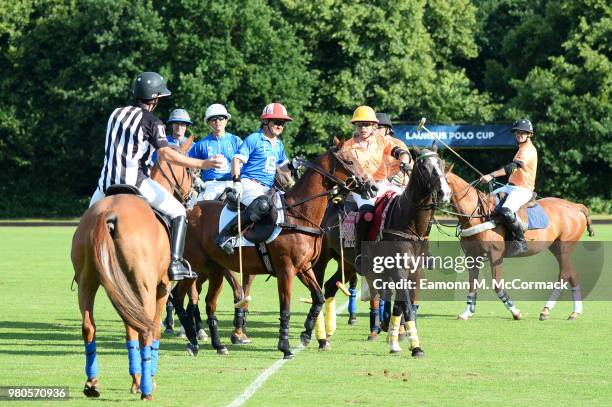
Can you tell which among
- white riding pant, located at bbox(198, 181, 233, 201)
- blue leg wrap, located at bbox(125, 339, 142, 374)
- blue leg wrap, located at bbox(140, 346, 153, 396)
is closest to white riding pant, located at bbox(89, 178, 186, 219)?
blue leg wrap, located at bbox(125, 339, 142, 374)

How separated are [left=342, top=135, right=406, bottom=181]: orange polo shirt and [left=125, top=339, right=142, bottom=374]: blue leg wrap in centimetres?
479

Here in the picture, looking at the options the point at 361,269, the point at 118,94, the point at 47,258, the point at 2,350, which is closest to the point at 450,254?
the point at 361,269

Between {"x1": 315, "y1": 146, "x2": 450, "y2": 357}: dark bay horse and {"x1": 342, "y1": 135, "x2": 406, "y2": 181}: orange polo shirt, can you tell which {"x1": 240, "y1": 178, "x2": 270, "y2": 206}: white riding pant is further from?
{"x1": 315, "y1": 146, "x2": 450, "y2": 357}: dark bay horse

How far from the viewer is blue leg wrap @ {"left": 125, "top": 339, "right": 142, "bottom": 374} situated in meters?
9.51

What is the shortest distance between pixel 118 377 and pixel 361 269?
3.98m

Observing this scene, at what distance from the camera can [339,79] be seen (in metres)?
50.0

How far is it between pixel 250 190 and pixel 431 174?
82.6 inches

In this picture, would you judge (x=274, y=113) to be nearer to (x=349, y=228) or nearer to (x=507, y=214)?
(x=349, y=228)

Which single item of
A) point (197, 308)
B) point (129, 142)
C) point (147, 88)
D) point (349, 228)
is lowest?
point (197, 308)

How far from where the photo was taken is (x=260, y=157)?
12969mm

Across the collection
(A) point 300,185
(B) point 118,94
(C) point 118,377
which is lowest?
(C) point 118,377

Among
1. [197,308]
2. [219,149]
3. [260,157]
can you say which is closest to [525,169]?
[219,149]

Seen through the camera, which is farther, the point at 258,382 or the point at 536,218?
the point at 536,218

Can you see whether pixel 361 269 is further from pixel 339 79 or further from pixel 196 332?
pixel 339 79
